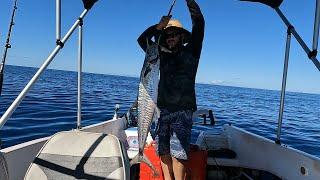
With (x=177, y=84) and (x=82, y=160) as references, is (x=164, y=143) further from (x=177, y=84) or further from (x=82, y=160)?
(x=82, y=160)

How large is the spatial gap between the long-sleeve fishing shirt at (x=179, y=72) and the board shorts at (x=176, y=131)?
9 cm

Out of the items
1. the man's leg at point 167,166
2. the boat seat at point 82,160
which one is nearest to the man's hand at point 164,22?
the boat seat at point 82,160

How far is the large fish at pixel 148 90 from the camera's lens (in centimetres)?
425

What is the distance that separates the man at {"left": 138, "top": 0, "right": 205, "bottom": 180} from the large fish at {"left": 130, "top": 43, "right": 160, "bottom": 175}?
373 millimetres

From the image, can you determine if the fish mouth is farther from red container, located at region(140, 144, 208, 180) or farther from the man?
red container, located at region(140, 144, 208, 180)

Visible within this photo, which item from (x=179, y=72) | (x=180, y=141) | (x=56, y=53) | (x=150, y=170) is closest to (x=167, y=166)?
(x=180, y=141)

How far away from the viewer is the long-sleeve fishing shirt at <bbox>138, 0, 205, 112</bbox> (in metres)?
4.68

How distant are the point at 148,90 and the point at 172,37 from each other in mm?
878

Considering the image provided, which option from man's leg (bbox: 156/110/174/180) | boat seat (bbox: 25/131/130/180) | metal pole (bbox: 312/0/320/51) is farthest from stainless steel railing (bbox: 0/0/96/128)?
metal pole (bbox: 312/0/320/51)

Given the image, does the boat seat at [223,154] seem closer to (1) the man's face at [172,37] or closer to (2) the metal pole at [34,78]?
(1) the man's face at [172,37]

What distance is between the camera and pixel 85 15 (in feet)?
16.0

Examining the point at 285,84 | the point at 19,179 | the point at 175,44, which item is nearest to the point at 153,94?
the point at 175,44

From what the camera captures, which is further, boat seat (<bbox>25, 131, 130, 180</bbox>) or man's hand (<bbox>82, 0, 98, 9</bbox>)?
man's hand (<bbox>82, 0, 98, 9</bbox>)

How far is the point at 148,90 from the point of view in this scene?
430 cm
